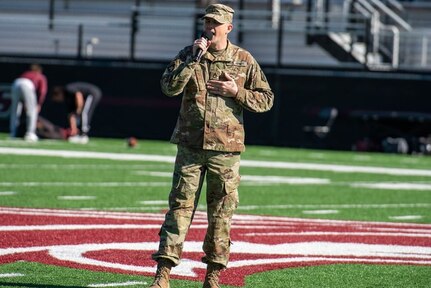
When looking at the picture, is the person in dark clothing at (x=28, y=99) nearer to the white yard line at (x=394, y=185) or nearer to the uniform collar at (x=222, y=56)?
the white yard line at (x=394, y=185)

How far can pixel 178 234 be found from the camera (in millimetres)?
7309

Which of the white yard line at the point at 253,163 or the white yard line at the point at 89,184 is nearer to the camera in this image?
the white yard line at the point at 89,184

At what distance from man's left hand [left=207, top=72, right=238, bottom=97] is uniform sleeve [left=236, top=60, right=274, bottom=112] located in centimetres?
10

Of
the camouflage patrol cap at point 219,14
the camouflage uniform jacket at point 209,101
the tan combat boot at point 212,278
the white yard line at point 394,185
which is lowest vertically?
the white yard line at point 394,185

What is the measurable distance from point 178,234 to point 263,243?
273 centimetres

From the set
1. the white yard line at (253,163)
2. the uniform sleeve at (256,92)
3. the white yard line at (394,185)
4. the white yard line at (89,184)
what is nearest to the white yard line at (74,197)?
the white yard line at (89,184)

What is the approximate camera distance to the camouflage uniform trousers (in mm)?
7328

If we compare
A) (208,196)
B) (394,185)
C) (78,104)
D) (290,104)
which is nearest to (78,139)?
(78,104)

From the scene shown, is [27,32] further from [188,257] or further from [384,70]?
[188,257]

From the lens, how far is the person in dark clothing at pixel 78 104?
88.4ft

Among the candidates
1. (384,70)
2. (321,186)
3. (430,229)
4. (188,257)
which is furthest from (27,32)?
(188,257)

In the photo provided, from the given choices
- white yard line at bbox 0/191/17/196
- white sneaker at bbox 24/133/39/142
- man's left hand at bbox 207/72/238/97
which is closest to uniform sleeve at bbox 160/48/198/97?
man's left hand at bbox 207/72/238/97

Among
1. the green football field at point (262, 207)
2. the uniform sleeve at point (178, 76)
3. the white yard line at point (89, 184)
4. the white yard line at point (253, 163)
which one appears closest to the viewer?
the uniform sleeve at point (178, 76)

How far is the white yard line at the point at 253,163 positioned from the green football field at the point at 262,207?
0.07 ft
